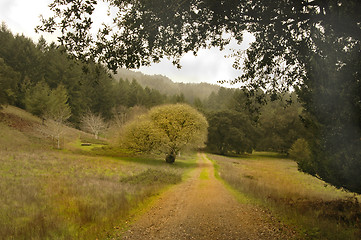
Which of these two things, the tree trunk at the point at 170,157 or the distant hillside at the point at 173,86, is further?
the distant hillside at the point at 173,86

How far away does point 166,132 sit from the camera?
89.6 ft

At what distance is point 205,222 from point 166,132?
→ 67.7ft

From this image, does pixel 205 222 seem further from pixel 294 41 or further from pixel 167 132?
pixel 167 132

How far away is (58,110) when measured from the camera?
3903cm

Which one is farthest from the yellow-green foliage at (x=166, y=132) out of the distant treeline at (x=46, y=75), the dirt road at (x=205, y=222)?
the distant treeline at (x=46, y=75)

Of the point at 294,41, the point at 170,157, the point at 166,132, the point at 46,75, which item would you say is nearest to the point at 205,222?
the point at 294,41

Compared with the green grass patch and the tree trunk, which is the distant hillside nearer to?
the tree trunk

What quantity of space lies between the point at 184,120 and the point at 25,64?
4585 cm

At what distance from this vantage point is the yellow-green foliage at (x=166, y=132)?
26.9m

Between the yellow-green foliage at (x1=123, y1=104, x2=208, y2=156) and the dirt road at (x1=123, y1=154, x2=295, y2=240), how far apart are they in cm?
1714

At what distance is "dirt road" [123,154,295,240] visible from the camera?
5.88 metres

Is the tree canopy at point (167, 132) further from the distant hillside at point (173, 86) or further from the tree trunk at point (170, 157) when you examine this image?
the distant hillside at point (173, 86)

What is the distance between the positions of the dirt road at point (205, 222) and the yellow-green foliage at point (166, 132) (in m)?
17.1

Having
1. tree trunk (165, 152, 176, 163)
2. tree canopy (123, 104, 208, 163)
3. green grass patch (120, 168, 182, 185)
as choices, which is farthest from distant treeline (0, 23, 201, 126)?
green grass patch (120, 168, 182, 185)
